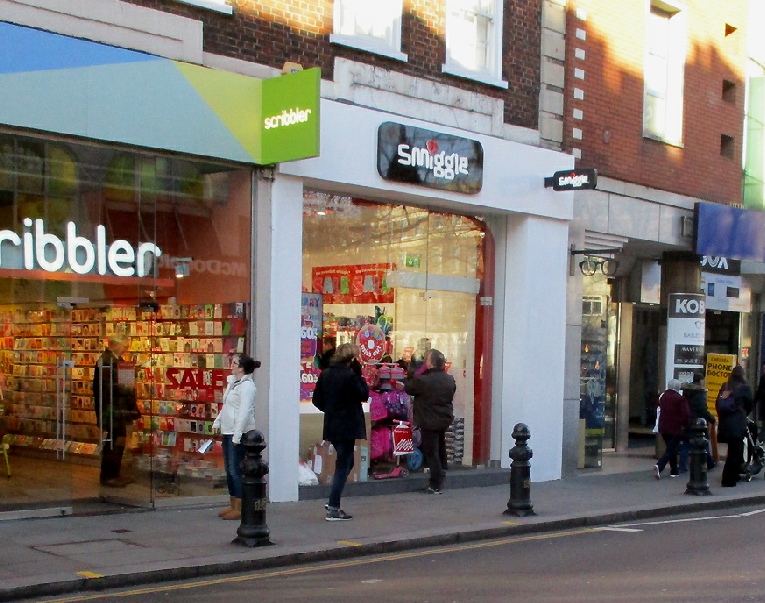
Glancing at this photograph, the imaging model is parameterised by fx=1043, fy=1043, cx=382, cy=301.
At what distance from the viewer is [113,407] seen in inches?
448

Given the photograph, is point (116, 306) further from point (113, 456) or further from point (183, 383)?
point (113, 456)

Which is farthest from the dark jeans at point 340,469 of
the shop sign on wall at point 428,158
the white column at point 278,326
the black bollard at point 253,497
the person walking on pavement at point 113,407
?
the shop sign on wall at point 428,158

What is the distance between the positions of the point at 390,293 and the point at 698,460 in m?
4.62

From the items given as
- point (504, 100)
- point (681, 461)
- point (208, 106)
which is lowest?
point (681, 461)

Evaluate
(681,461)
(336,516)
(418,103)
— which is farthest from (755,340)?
(336,516)

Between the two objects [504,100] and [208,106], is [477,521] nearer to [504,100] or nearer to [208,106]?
[208,106]

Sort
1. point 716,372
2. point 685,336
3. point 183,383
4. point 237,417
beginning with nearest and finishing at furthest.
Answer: point 237,417 < point 183,383 < point 685,336 < point 716,372

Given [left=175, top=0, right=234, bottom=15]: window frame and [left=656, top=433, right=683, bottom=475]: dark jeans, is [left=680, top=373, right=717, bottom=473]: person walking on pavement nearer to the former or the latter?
[left=656, top=433, right=683, bottom=475]: dark jeans

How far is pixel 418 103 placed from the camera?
533 inches

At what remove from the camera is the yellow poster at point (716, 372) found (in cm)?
1858

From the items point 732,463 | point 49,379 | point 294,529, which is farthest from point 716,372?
point 49,379

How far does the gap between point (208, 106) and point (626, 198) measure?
7.85m

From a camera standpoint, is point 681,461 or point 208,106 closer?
point 208,106

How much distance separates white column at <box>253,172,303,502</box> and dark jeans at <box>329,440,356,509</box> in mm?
1252
